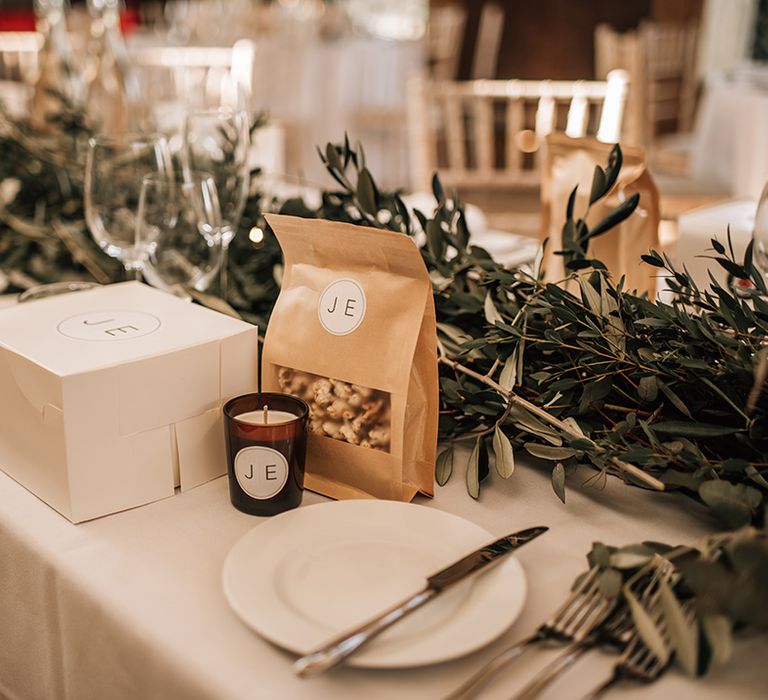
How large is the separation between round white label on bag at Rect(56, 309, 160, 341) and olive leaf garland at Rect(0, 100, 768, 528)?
21 cm

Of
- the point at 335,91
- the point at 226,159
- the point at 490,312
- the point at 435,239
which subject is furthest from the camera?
the point at 335,91

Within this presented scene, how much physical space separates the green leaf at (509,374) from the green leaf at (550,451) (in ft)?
0.19

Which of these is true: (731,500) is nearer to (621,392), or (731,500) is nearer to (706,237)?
(621,392)

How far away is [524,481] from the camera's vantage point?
0.79 meters

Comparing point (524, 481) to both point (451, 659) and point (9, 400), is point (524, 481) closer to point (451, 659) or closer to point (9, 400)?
point (451, 659)

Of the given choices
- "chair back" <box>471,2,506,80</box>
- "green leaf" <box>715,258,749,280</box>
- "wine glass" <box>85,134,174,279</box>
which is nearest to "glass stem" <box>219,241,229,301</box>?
"wine glass" <box>85,134,174,279</box>

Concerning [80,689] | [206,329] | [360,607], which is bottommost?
[80,689]

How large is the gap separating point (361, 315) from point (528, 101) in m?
6.23

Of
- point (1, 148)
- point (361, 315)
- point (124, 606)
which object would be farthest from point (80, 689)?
point (1, 148)

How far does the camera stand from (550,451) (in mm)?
738

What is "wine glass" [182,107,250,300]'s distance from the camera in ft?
3.60

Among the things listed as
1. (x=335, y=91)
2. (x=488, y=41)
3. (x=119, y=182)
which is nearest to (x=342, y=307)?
(x=119, y=182)

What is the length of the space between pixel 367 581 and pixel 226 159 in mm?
727

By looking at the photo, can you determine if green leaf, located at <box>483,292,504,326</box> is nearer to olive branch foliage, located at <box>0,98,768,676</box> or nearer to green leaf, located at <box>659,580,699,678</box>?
olive branch foliage, located at <box>0,98,768,676</box>
